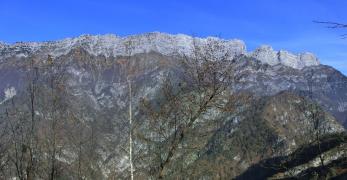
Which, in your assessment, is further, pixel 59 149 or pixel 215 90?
pixel 59 149

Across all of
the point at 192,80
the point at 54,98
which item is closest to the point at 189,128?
the point at 192,80

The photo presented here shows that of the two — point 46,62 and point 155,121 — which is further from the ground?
point 46,62

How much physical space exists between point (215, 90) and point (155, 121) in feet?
9.11

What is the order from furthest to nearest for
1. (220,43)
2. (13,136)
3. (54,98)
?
(54,98) < (13,136) < (220,43)

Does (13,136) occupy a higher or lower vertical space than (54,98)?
lower

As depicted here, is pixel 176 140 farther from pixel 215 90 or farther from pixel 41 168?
pixel 41 168

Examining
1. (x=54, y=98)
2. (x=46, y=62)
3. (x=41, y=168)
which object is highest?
(x=46, y=62)

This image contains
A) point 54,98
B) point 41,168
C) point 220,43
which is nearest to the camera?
point 220,43

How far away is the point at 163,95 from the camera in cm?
2142

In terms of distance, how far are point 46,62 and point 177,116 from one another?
21.1 feet

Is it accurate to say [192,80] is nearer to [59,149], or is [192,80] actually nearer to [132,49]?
[132,49]

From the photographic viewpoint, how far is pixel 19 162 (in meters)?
22.9

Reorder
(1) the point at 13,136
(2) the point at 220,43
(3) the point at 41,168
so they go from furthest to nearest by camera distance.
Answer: (3) the point at 41,168
(1) the point at 13,136
(2) the point at 220,43

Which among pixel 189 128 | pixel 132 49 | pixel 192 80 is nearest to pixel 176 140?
pixel 189 128
